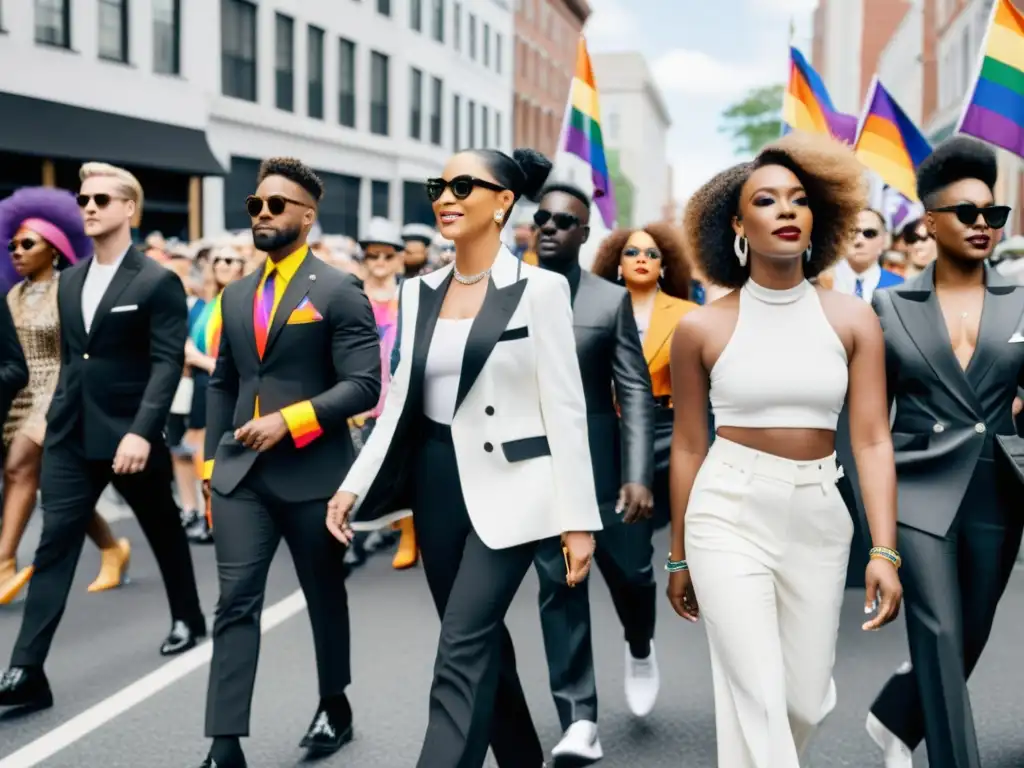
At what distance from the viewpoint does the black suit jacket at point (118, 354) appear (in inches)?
248

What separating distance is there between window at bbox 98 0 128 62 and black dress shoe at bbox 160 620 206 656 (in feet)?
61.8

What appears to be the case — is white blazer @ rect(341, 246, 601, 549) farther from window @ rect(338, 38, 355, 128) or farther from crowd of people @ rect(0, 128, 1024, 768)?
window @ rect(338, 38, 355, 128)

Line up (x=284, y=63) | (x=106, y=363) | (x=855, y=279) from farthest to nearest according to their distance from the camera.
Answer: (x=284, y=63)
(x=855, y=279)
(x=106, y=363)

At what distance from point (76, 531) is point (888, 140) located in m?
5.44

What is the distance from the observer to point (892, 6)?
81250 mm

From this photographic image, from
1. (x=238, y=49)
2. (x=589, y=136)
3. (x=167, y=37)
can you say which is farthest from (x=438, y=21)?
(x=589, y=136)

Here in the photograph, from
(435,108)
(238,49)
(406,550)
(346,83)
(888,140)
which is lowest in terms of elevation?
(406,550)

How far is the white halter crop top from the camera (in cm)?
386

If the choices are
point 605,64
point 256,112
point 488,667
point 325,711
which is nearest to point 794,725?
point 488,667

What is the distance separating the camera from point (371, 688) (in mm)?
6141

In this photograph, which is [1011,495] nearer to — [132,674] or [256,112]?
[132,674]

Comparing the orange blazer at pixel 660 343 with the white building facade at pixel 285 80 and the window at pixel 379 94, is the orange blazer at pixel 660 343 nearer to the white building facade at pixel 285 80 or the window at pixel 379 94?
the white building facade at pixel 285 80

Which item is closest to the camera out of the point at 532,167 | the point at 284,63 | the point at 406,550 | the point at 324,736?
the point at 532,167

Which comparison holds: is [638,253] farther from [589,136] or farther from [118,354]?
[118,354]
